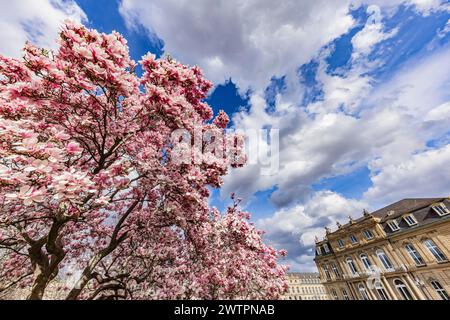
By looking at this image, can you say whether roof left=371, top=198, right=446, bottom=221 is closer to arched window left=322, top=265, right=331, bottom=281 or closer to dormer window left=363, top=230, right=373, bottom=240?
dormer window left=363, top=230, right=373, bottom=240

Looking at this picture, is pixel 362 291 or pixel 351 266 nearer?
pixel 362 291

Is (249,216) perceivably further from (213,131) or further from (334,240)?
(334,240)

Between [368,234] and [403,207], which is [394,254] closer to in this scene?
[368,234]

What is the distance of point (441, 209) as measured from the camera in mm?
22844

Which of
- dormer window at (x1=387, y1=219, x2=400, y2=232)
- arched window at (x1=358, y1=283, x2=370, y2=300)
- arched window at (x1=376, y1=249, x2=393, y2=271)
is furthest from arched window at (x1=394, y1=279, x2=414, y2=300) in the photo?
dormer window at (x1=387, y1=219, x2=400, y2=232)

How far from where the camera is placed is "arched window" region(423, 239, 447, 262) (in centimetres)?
2178

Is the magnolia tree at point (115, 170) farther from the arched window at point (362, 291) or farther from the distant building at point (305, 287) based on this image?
the distant building at point (305, 287)

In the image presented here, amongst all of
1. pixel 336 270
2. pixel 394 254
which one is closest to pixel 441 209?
pixel 394 254

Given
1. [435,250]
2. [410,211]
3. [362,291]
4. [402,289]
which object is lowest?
[402,289]

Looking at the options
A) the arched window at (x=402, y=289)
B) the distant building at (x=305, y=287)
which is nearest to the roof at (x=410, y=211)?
the arched window at (x=402, y=289)

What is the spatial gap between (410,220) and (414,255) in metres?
4.27

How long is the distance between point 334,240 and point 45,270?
41270 millimetres
